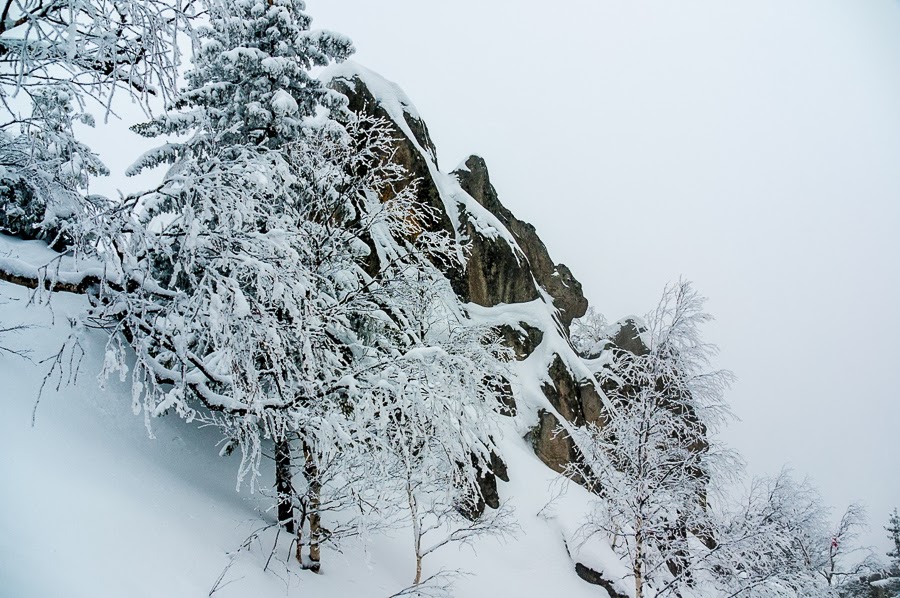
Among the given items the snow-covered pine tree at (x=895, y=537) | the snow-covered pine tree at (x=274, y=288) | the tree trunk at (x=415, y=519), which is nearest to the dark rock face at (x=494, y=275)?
the snow-covered pine tree at (x=274, y=288)

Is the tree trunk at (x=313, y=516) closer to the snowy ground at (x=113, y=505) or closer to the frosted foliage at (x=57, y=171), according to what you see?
the snowy ground at (x=113, y=505)

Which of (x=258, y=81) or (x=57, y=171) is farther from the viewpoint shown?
(x=258, y=81)

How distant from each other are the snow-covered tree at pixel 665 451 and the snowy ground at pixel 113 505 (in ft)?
16.4

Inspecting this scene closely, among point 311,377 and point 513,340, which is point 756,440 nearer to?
point 513,340

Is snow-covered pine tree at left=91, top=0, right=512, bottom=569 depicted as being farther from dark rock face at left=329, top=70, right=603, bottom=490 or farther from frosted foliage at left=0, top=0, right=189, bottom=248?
dark rock face at left=329, top=70, right=603, bottom=490

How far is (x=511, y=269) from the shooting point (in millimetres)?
24297

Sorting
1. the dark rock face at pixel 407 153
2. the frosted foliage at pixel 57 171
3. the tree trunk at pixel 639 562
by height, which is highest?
the dark rock face at pixel 407 153

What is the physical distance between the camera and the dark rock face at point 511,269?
23.5 m

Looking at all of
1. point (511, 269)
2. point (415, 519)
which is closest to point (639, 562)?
point (415, 519)

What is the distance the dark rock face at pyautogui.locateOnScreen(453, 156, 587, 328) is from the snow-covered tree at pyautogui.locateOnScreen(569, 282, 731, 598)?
1314 cm

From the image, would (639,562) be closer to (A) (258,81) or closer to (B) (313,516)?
(B) (313,516)

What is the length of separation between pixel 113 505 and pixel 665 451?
399 inches

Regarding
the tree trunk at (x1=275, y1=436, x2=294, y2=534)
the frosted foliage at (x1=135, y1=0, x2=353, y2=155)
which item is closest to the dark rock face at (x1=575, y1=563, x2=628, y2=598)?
the tree trunk at (x1=275, y1=436, x2=294, y2=534)

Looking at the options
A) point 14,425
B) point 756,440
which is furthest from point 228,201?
point 756,440
